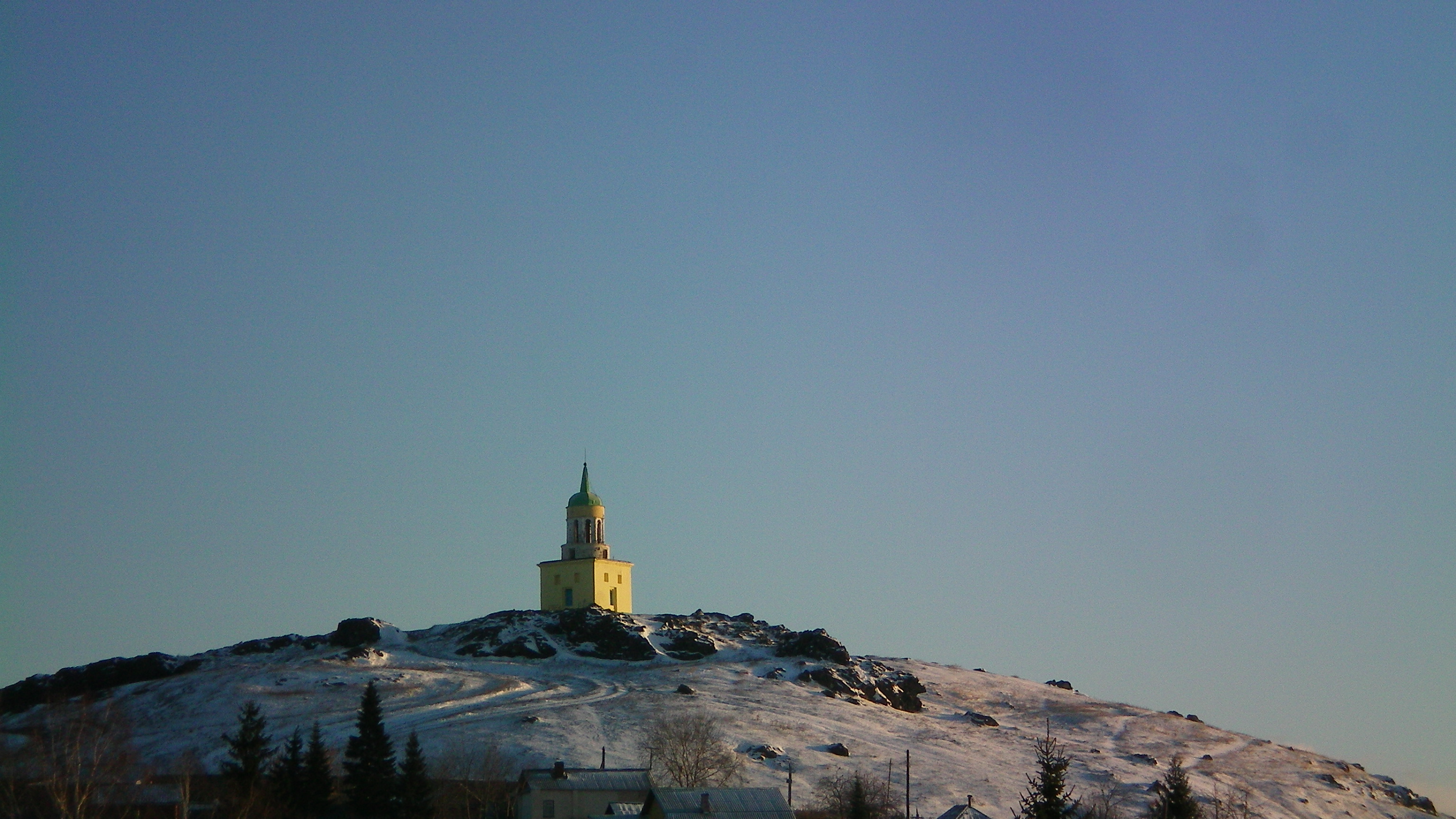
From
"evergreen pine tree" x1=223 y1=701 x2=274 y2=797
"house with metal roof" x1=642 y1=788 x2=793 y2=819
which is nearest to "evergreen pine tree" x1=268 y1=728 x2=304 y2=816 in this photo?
"evergreen pine tree" x1=223 y1=701 x2=274 y2=797

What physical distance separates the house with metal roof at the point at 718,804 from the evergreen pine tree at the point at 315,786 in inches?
475

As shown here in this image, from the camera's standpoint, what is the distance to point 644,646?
11669cm

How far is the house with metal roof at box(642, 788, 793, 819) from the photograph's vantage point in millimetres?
53500

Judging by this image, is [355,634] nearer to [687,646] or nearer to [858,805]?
[687,646]

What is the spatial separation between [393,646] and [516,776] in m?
48.3

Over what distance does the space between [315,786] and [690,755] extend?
78.5 ft

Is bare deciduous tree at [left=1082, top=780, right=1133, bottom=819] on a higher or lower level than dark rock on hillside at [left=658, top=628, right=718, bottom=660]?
lower

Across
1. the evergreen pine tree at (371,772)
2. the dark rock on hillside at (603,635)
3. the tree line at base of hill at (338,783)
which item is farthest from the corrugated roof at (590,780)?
the dark rock on hillside at (603,635)

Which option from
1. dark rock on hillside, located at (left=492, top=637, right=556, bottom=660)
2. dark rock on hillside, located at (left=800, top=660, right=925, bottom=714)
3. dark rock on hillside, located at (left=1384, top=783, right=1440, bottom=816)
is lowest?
dark rock on hillside, located at (left=1384, top=783, right=1440, bottom=816)

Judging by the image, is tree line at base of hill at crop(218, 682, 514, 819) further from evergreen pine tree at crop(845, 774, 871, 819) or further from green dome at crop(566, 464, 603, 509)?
green dome at crop(566, 464, 603, 509)

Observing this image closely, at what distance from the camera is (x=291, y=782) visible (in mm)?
54656

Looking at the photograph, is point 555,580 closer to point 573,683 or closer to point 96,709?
point 573,683

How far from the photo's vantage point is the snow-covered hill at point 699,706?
84375 mm

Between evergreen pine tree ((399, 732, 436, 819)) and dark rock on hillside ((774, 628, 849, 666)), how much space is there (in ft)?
210
